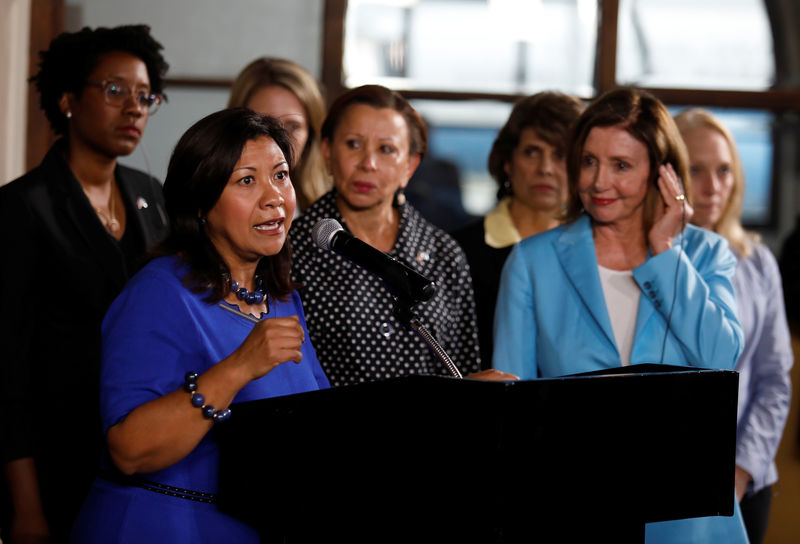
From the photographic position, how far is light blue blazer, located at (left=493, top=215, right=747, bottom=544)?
2268 millimetres

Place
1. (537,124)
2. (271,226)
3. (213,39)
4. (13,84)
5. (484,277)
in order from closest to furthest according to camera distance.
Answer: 1. (271,226)
2. (484,277)
3. (537,124)
4. (13,84)
5. (213,39)

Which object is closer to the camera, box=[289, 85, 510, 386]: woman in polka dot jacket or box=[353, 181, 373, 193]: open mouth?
box=[289, 85, 510, 386]: woman in polka dot jacket

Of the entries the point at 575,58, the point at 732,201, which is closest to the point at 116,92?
the point at 732,201

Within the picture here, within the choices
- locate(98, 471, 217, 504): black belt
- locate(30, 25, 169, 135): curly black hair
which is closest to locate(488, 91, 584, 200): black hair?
locate(30, 25, 169, 135): curly black hair

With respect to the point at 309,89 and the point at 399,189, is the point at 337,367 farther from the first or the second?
the point at 309,89

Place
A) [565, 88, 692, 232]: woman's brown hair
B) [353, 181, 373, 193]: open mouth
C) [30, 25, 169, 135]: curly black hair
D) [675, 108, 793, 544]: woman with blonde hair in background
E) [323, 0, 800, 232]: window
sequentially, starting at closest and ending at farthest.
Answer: [565, 88, 692, 232]: woman's brown hair, [353, 181, 373, 193]: open mouth, [30, 25, 169, 135]: curly black hair, [675, 108, 793, 544]: woman with blonde hair in background, [323, 0, 800, 232]: window

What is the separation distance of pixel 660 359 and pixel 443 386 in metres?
1.08

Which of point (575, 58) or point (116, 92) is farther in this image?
point (575, 58)

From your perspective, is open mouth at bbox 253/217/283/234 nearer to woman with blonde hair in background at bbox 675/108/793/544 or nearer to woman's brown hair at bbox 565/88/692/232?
woman's brown hair at bbox 565/88/692/232

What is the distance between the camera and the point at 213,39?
4.41 m

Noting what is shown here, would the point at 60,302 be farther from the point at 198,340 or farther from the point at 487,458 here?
the point at 487,458

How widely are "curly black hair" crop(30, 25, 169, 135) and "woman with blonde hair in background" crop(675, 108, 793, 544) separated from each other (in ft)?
5.92

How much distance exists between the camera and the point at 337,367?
250cm

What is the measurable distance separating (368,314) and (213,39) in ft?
7.79
